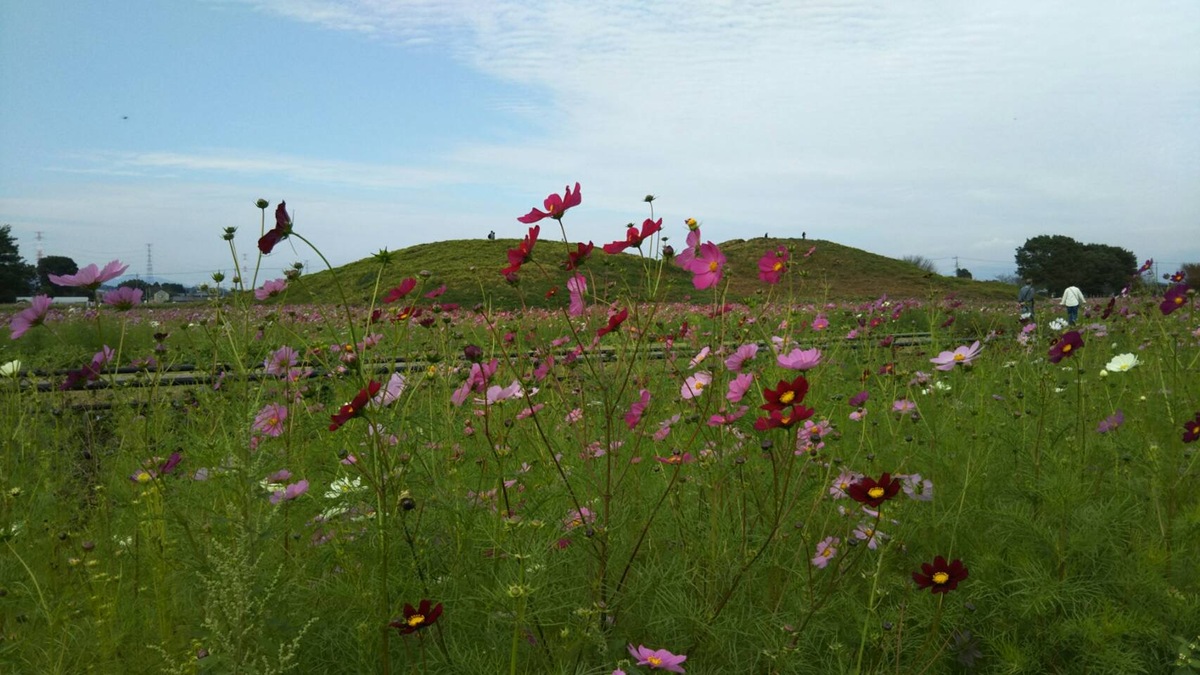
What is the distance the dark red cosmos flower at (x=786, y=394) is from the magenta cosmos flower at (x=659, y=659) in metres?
0.45

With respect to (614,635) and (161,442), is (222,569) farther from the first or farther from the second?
(161,442)

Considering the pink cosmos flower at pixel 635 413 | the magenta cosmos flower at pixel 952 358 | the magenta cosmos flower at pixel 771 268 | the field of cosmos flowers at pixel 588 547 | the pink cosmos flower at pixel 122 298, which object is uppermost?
the magenta cosmos flower at pixel 771 268

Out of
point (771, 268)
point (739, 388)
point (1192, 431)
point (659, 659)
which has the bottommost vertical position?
point (659, 659)

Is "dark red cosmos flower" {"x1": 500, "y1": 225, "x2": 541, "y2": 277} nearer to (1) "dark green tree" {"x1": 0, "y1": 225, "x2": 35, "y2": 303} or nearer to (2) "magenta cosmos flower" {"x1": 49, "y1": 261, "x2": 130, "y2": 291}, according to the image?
(2) "magenta cosmos flower" {"x1": 49, "y1": 261, "x2": 130, "y2": 291}

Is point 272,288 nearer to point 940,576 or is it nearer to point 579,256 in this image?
point 579,256

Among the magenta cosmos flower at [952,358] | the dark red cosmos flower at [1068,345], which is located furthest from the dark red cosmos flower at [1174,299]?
the magenta cosmos flower at [952,358]

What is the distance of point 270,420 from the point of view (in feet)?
6.16

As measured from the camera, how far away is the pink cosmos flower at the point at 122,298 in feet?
6.35

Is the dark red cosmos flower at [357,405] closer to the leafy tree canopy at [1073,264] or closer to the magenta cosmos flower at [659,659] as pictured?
the magenta cosmos flower at [659,659]

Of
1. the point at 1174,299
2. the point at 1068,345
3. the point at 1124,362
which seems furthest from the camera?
the point at 1124,362

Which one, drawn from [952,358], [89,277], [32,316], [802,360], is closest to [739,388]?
[802,360]

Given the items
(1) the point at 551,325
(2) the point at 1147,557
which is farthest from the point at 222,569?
(1) the point at 551,325

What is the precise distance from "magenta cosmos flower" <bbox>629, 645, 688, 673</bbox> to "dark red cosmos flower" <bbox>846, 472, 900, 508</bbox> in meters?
0.38

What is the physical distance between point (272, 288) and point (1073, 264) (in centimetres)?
4110
